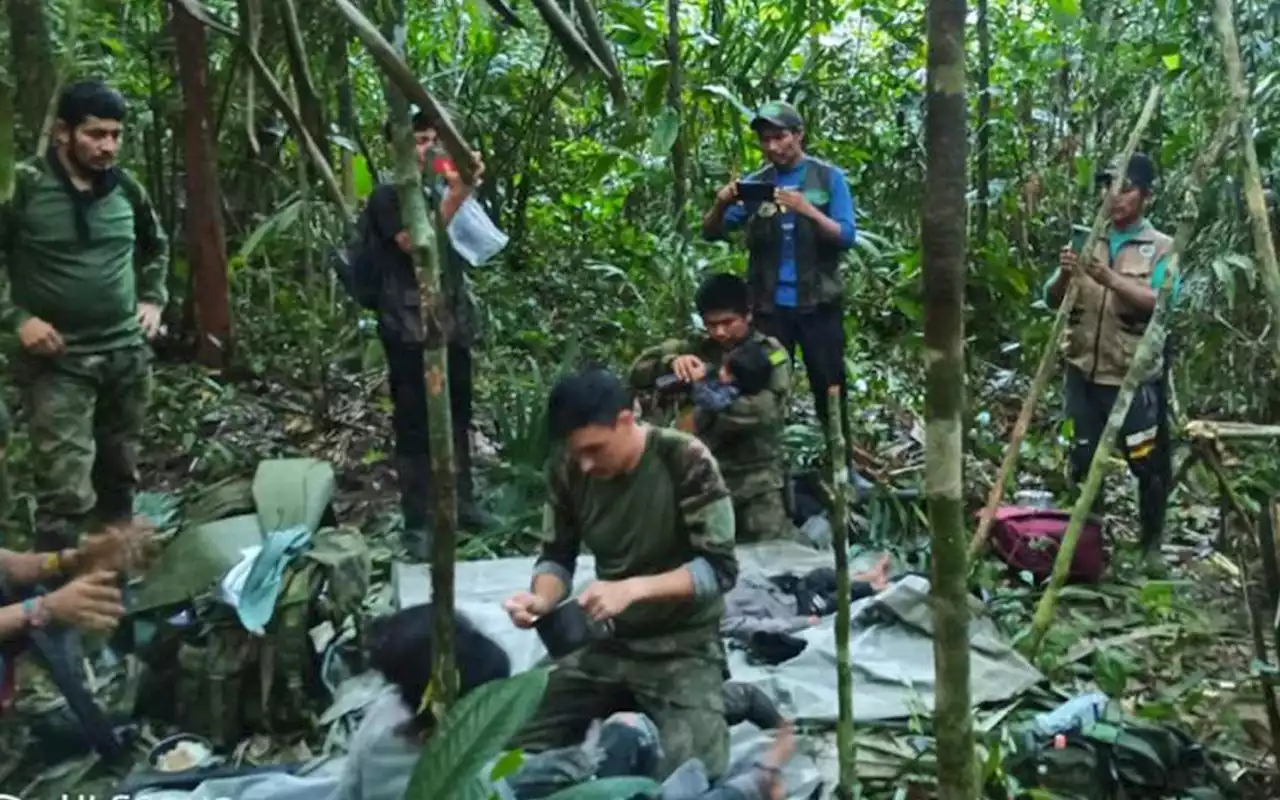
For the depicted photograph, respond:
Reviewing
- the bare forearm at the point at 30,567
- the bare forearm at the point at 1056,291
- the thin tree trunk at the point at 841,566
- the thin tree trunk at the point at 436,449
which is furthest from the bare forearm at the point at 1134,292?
the bare forearm at the point at 30,567

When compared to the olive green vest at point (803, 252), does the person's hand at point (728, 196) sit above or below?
above

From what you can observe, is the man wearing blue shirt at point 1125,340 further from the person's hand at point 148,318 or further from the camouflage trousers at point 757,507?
the person's hand at point 148,318

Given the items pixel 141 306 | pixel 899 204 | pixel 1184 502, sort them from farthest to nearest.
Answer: pixel 899 204 < pixel 1184 502 < pixel 141 306

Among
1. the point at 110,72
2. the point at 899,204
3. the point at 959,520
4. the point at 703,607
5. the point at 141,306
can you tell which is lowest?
the point at 703,607

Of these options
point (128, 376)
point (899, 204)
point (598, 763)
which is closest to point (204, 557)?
point (128, 376)

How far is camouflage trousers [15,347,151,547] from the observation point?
416 cm

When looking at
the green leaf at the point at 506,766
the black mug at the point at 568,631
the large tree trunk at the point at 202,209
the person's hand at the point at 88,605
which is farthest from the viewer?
the large tree trunk at the point at 202,209

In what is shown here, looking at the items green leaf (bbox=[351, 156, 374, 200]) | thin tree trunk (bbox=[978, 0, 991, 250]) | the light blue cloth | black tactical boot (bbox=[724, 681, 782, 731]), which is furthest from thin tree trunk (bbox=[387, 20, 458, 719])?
thin tree trunk (bbox=[978, 0, 991, 250])

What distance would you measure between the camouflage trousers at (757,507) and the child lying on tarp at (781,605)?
1.45 feet

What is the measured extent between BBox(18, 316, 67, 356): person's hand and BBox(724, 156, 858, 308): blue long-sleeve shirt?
8.27 feet

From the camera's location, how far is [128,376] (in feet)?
14.4

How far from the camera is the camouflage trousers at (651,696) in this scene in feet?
10.2

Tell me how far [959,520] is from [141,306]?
10.9ft

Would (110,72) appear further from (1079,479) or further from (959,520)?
(959,520)
